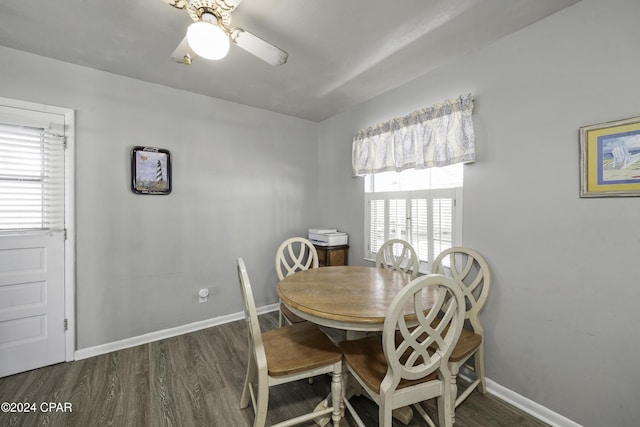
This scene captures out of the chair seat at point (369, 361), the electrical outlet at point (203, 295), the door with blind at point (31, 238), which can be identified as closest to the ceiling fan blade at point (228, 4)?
the door with blind at point (31, 238)

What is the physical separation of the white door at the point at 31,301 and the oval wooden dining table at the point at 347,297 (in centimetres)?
202

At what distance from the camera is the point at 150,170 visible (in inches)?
102

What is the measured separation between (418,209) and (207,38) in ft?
6.84

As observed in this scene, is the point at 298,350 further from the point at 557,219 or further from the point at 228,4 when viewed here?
the point at 228,4

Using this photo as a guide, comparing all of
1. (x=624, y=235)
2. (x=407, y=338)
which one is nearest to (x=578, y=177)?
(x=624, y=235)

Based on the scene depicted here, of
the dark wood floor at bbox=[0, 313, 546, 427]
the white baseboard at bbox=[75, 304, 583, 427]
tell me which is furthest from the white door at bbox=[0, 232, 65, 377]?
the white baseboard at bbox=[75, 304, 583, 427]

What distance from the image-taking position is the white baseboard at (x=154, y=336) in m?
2.32

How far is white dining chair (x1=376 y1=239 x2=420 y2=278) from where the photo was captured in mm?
2363

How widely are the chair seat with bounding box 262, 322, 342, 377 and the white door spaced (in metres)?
1.98

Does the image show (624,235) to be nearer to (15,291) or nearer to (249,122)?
(249,122)

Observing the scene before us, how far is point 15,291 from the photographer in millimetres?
2066

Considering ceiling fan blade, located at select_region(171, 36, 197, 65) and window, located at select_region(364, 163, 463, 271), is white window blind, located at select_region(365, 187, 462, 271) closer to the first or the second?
window, located at select_region(364, 163, 463, 271)

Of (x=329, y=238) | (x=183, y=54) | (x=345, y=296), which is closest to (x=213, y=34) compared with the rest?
(x=183, y=54)

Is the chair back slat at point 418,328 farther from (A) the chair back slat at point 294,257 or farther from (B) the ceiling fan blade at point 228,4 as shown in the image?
(B) the ceiling fan blade at point 228,4
